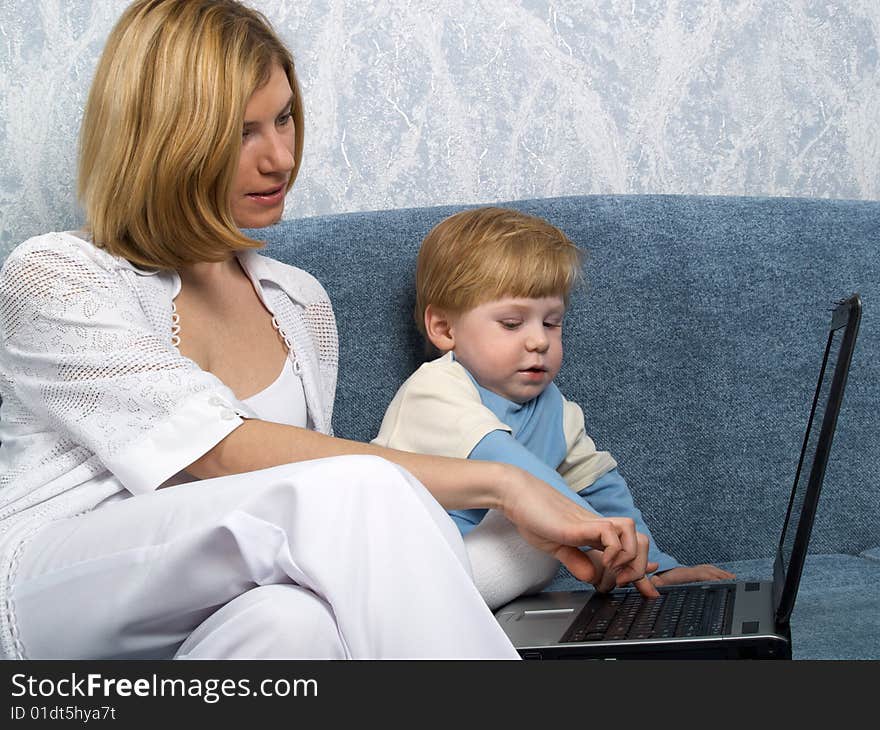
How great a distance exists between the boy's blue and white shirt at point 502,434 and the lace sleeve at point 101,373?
1.08ft

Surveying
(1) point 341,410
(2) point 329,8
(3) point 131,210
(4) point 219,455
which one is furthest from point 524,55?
(4) point 219,455

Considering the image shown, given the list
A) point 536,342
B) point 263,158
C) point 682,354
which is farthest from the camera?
point 682,354

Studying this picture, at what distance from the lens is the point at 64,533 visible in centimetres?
102

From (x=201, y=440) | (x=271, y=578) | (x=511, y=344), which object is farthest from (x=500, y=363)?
(x=271, y=578)

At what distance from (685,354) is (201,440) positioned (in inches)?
32.5

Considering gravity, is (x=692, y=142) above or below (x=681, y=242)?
above

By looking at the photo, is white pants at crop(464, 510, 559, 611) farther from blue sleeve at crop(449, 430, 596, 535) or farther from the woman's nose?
the woman's nose

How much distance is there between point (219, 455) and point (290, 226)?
603mm

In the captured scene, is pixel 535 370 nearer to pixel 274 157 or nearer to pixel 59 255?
pixel 274 157

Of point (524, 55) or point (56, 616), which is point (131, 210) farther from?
point (524, 55)

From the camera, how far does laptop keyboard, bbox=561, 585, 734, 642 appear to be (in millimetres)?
1050

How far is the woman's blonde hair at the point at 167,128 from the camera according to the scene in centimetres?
124

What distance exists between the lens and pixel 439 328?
1522 millimetres

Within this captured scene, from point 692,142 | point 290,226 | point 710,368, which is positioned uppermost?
point 692,142
